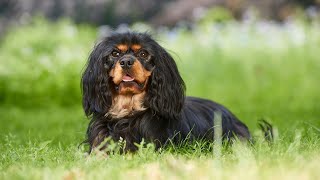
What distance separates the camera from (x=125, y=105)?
5453 mm

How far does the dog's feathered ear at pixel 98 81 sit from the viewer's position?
548cm

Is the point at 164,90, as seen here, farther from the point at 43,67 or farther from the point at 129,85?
the point at 43,67

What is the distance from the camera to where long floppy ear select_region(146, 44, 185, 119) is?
5465 mm

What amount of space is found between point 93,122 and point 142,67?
1.95ft

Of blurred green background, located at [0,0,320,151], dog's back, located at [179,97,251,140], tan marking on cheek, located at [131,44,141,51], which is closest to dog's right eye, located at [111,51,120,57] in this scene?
tan marking on cheek, located at [131,44,141,51]

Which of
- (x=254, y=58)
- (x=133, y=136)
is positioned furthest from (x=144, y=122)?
(x=254, y=58)

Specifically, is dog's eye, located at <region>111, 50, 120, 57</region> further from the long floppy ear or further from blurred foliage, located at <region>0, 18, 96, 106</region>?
blurred foliage, located at <region>0, 18, 96, 106</region>

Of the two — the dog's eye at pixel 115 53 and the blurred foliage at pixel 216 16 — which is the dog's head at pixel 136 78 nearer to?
the dog's eye at pixel 115 53

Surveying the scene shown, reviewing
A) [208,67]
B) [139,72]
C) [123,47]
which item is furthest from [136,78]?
[208,67]

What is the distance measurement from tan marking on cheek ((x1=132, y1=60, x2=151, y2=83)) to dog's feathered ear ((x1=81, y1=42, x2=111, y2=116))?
27 cm

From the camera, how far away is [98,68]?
18.1 ft

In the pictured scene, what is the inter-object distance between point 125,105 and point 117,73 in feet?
0.96

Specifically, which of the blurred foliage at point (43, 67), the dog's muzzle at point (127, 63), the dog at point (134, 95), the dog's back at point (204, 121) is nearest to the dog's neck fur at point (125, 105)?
the dog at point (134, 95)

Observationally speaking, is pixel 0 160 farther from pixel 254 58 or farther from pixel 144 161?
pixel 254 58
